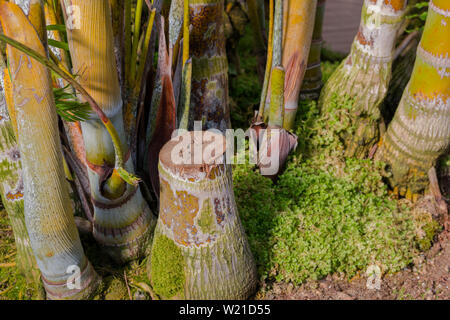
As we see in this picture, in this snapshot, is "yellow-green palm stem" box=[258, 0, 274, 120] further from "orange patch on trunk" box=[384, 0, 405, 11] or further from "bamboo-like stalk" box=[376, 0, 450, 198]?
"bamboo-like stalk" box=[376, 0, 450, 198]

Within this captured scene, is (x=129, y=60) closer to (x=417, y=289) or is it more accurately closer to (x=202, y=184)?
(x=202, y=184)

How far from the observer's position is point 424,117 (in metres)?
2.19

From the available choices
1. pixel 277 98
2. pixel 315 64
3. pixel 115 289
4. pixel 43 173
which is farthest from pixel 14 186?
pixel 315 64

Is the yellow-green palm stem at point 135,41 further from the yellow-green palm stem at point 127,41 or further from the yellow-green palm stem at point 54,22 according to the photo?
the yellow-green palm stem at point 54,22

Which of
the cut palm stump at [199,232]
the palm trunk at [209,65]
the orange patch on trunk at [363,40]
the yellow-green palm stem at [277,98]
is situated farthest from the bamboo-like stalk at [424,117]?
the cut palm stump at [199,232]

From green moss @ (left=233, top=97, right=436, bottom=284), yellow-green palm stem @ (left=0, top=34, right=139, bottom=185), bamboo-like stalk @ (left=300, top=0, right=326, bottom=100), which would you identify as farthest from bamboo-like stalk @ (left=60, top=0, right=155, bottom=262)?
bamboo-like stalk @ (left=300, top=0, right=326, bottom=100)

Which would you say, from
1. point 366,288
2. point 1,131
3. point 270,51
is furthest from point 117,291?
point 270,51

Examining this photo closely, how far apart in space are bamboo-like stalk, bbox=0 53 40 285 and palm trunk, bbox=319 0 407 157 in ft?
5.59

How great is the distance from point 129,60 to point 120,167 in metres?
0.58

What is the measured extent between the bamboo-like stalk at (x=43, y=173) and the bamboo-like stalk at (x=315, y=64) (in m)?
1.60

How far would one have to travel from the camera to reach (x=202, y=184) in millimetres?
1614

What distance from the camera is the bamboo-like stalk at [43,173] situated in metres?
1.34

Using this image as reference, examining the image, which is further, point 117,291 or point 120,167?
point 117,291

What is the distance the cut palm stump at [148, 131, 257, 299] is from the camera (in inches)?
63.7
